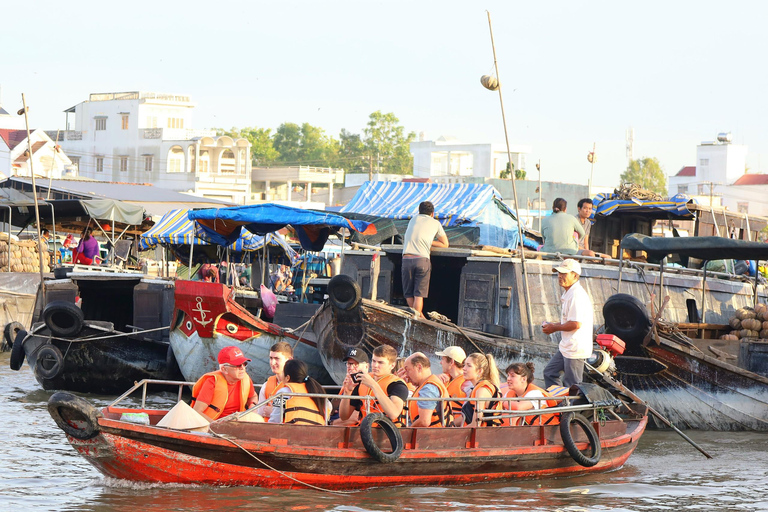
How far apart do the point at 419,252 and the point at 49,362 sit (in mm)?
6006

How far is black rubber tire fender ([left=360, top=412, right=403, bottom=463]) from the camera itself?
8.23 meters

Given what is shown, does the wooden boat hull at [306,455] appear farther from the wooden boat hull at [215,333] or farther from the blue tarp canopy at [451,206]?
the blue tarp canopy at [451,206]

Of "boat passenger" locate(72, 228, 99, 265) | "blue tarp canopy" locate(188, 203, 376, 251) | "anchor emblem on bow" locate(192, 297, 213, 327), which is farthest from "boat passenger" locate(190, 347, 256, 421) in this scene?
"boat passenger" locate(72, 228, 99, 265)

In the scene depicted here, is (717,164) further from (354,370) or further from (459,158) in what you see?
(354,370)

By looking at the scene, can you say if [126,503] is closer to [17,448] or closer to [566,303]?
[17,448]

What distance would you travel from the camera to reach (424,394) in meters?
8.65

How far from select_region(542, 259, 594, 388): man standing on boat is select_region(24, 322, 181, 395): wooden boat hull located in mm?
7392

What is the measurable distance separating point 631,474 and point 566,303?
1962 millimetres

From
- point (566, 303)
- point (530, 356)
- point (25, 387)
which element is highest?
point (566, 303)

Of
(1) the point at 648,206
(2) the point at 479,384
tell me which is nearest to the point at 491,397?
(2) the point at 479,384

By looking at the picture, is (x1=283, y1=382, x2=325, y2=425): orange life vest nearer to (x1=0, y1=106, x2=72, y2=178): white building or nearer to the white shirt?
the white shirt

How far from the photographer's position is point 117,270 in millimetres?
17984

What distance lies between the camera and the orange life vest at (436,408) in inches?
340

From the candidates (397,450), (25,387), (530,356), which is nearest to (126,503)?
(397,450)
